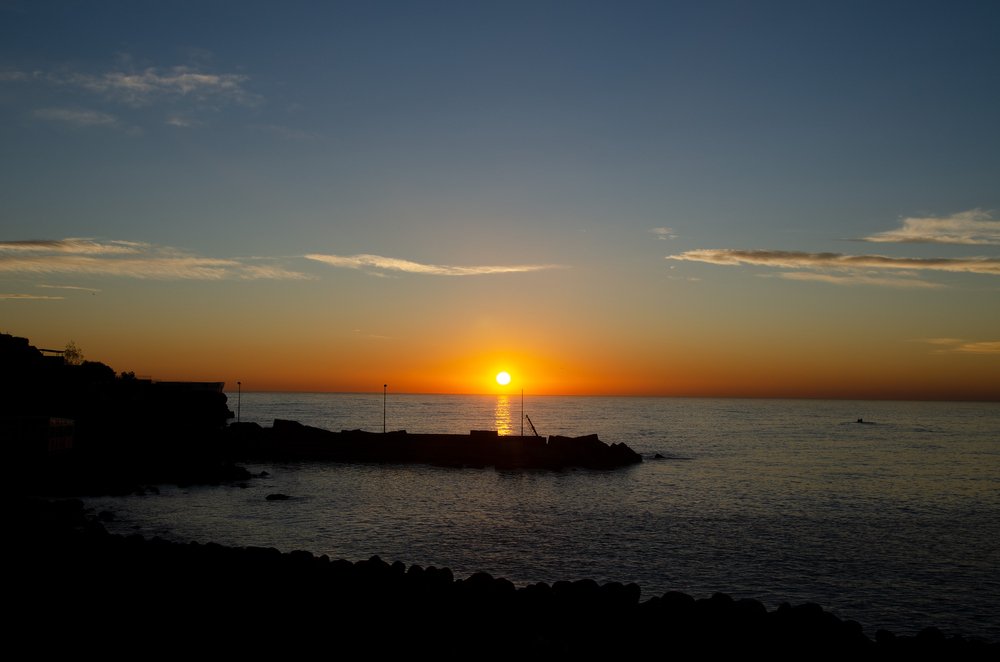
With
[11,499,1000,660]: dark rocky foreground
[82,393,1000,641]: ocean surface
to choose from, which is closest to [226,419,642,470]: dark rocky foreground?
[82,393,1000,641]: ocean surface

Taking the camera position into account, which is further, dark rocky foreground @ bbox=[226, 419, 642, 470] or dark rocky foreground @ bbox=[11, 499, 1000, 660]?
dark rocky foreground @ bbox=[226, 419, 642, 470]

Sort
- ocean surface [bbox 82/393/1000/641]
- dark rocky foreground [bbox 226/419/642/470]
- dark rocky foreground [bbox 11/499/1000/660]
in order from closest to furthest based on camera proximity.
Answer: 1. dark rocky foreground [bbox 11/499/1000/660]
2. ocean surface [bbox 82/393/1000/641]
3. dark rocky foreground [bbox 226/419/642/470]

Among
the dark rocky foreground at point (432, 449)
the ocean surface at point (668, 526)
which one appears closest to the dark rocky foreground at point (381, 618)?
the ocean surface at point (668, 526)

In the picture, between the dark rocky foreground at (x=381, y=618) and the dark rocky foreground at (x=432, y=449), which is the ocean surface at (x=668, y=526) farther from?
the dark rocky foreground at (x=381, y=618)

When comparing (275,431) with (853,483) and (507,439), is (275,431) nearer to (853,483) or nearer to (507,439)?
(507,439)

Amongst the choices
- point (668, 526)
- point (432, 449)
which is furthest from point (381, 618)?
point (432, 449)

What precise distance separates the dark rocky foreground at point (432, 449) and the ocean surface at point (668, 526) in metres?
4.20

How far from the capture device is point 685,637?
16.8 meters

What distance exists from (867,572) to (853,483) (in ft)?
114

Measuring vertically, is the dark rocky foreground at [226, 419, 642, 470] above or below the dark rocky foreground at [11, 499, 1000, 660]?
below

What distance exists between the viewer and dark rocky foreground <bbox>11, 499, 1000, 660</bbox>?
1602 cm

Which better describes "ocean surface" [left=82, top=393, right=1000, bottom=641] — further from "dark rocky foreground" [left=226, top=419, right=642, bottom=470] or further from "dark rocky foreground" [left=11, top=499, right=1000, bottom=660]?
"dark rocky foreground" [left=11, top=499, right=1000, bottom=660]

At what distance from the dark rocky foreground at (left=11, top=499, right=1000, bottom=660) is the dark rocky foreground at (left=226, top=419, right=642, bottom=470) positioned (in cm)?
5181

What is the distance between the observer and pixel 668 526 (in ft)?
129
